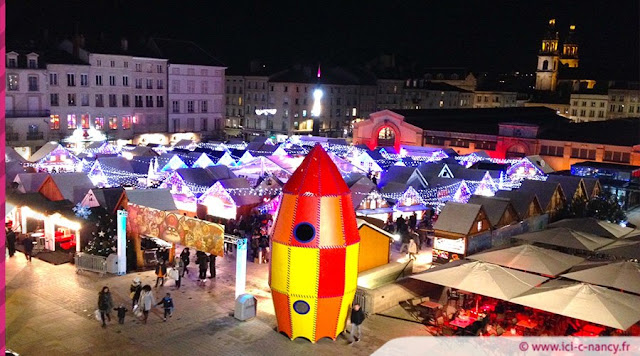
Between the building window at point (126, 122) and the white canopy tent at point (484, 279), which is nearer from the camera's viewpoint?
the white canopy tent at point (484, 279)

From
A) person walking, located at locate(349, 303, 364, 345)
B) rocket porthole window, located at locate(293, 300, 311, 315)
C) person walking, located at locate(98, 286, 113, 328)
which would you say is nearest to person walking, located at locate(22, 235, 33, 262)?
person walking, located at locate(98, 286, 113, 328)

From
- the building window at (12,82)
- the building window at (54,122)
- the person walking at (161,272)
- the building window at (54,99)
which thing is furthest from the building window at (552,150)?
the building window at (12,82)

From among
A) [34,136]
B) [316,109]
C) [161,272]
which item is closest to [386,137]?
[316,109]

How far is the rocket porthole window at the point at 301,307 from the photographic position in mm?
14555

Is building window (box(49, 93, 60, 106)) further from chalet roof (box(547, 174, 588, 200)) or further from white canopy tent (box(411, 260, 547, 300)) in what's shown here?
white canopy tent (box(411, 260, 547, 300))

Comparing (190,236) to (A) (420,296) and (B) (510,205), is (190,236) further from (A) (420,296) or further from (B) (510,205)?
(B) (510,205)

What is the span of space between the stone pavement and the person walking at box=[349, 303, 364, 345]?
0.20 meters

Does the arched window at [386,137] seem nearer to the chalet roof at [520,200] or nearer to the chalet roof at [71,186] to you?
the chalet roof at [520,200]

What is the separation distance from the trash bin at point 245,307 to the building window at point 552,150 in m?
35.9

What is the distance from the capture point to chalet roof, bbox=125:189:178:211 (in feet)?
71.3

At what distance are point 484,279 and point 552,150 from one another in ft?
111

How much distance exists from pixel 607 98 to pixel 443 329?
78712 mm

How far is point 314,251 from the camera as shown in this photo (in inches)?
561

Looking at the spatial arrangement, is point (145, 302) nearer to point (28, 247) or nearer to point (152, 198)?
point (152, 198)
